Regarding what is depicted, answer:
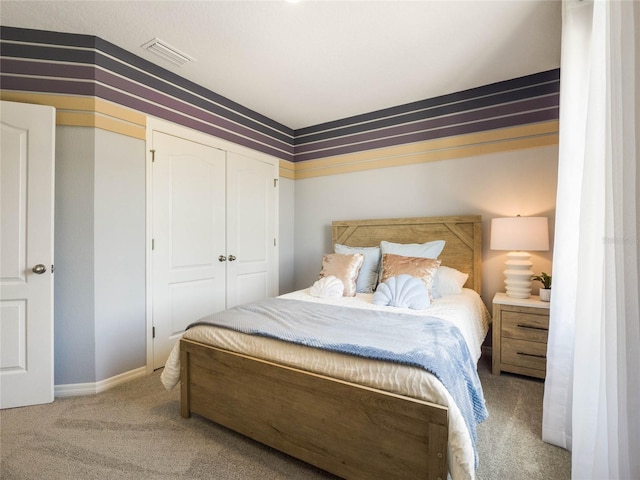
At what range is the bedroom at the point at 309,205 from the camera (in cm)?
221

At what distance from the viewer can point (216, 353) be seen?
68.2 inches

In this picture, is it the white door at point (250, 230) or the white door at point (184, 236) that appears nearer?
the white door at point (184, 236)

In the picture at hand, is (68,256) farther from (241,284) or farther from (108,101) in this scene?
(241,284)

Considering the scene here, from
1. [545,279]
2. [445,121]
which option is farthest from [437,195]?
[545,279]

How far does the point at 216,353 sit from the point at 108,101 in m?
2.01

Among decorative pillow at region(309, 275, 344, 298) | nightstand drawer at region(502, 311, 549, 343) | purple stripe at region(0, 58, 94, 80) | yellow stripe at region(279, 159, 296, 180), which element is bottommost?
nightstand drawer at region(502, 311, 549, 343)

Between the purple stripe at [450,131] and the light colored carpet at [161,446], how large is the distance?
226cm

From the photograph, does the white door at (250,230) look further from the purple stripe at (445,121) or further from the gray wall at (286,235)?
the purple stripe at (445,121)

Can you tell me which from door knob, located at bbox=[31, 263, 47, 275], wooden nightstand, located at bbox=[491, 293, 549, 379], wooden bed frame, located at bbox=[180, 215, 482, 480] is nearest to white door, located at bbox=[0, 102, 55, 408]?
door knob, located at bbox=[31, 263, 47, 275]

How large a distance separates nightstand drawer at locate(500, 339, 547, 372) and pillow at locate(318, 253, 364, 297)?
49.9 inches

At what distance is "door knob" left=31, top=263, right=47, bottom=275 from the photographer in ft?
6.67

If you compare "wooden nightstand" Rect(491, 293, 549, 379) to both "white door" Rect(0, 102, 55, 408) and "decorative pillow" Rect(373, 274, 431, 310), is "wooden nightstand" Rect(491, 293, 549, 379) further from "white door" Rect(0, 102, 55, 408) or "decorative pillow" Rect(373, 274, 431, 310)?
"white door" Rect(0, 102, 55, 408)

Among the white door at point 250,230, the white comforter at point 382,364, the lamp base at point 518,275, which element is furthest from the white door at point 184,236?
the lamp base at point 518,275

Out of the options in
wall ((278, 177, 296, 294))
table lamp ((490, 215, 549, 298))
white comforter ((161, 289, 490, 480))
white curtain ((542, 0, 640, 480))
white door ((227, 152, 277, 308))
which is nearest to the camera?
white curtain ((542, 0, 640, 480))
